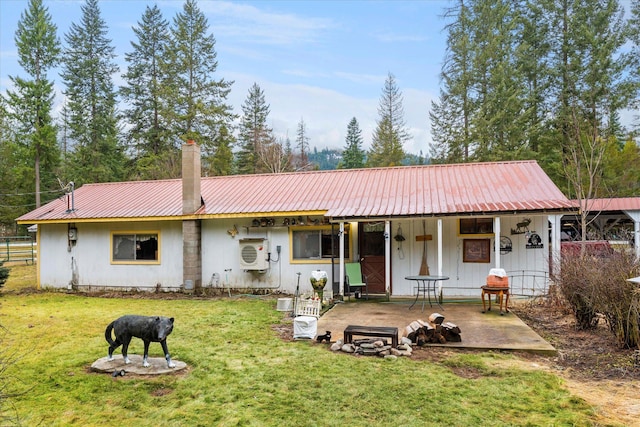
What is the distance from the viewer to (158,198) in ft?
42.1

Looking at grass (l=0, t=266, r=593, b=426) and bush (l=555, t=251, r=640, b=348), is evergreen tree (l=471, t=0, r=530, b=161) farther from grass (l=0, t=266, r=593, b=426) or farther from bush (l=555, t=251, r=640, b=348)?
grass (l=0, t=266, r=593, b=426)

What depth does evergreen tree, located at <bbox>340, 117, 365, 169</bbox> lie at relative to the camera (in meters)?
43.7

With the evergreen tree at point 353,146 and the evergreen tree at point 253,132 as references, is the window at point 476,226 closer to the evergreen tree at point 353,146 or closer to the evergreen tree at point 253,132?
the evergreen tree at point 253,132

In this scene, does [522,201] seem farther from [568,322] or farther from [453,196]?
[568,322]

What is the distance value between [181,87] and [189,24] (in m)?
4.22

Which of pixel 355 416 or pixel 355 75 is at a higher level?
pixel 355 75

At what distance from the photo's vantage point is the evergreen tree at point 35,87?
24.2 metres

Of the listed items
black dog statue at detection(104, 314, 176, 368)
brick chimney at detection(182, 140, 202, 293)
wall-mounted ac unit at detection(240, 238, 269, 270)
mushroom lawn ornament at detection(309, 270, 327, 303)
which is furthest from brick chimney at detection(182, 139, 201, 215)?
black dog statue at detection(104, 314, 176, 368)

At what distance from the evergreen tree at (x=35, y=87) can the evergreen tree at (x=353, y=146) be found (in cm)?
2609

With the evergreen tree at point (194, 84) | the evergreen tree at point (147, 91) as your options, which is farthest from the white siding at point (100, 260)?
the evergreen tree at point (194, 84)

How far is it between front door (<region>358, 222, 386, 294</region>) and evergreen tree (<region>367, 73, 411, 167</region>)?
2310 cm

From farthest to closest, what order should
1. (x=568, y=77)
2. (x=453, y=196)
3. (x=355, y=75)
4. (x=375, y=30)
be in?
1. (x=355, y=75)
2. (x=568, y=77)
3. (x=375, y=30)
4. (x=453, y=196)

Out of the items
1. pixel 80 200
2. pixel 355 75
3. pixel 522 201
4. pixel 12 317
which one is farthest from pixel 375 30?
pixel 12 317

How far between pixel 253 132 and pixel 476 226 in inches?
1002
